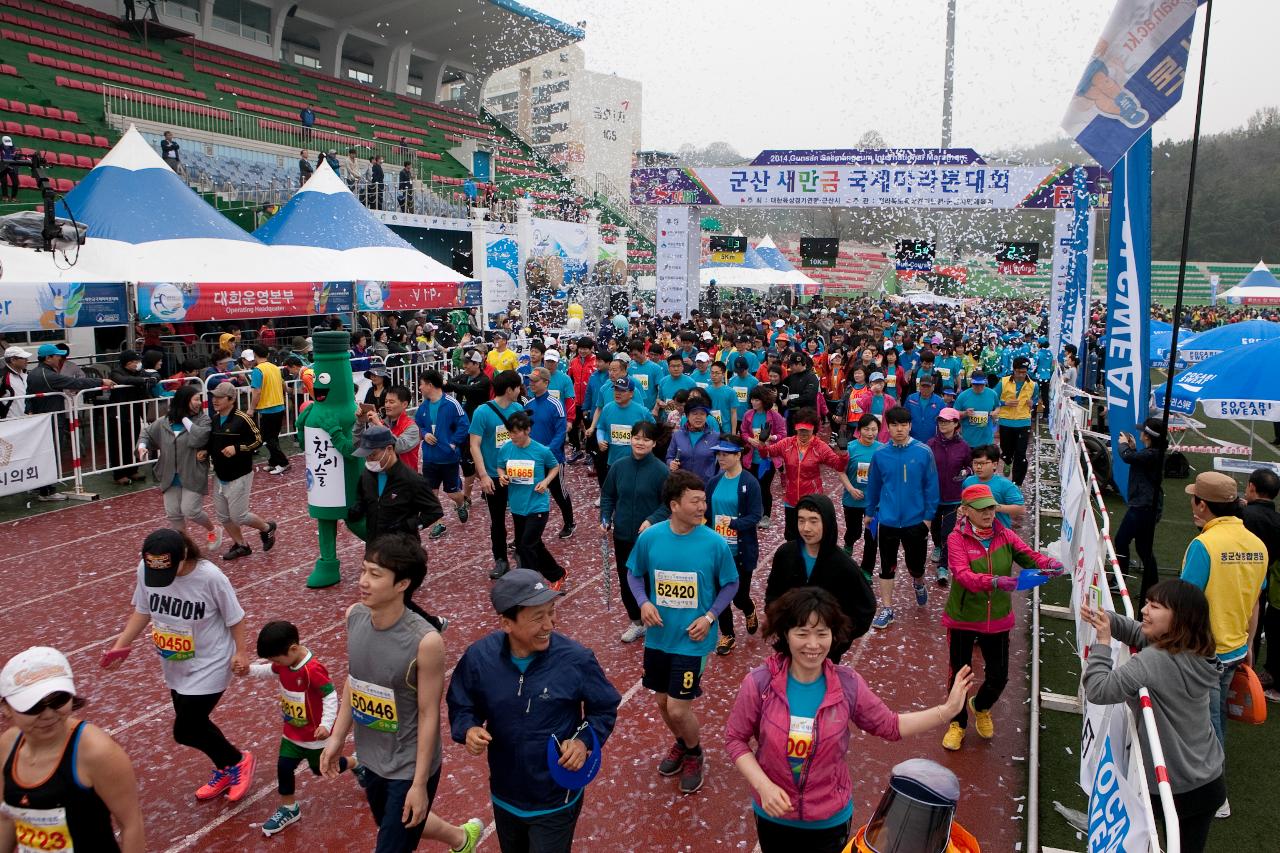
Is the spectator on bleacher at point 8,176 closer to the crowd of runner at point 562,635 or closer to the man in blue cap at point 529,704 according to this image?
the crowd of runner at point 562,635

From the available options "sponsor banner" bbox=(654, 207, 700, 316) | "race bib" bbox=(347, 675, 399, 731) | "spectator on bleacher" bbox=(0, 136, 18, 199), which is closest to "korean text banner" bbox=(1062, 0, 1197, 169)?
"race bib" bbox=(347, 675, 399, 731)

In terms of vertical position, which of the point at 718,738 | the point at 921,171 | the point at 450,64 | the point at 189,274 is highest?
the point at 450,64

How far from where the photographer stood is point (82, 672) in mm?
6270

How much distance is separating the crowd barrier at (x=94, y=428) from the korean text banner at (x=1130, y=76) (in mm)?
8940

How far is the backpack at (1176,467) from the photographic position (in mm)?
13022

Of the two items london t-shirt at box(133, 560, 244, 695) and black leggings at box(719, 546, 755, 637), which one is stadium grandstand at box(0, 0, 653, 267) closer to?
london t-shirt at box(133, 560, 244, 695)

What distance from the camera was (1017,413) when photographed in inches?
453

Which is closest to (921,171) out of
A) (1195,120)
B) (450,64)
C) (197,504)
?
(1195,120)

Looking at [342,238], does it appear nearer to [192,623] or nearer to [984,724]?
[192,623]

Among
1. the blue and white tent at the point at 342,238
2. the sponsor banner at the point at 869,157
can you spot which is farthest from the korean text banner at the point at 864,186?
the blue and white tent at the point at 342,238

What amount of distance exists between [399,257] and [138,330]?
516 cm

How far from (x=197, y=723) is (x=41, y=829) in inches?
65.0

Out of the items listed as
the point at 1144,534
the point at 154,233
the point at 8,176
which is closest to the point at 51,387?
the point at 154,233

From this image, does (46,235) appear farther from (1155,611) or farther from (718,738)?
(1155,611)
